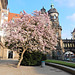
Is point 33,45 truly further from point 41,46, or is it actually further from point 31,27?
point 31,27

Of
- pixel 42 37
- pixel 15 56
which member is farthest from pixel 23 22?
pixel 15 56

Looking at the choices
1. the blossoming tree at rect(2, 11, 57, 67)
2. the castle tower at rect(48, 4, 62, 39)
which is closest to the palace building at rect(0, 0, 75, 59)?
the castle tower at rect(48, 4, 62, 39)

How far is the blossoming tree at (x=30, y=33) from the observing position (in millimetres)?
12586

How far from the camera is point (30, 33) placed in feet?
42.4

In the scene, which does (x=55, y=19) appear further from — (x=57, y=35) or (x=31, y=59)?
(x=31, y=59)

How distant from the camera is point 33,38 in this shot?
13.0 m

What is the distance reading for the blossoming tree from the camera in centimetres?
1259

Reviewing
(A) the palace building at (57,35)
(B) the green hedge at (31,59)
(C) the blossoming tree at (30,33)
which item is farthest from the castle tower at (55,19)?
(C) the blossoming tree at (30,33)

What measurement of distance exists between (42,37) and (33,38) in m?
1.30

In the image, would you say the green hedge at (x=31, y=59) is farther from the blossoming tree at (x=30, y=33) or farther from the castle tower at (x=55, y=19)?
the castle tower at (x=55, y=19)

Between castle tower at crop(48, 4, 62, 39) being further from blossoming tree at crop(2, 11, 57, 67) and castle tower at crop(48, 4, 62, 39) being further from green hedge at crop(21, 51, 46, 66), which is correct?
blossoming tree at crop(2, 11, 57, 67)

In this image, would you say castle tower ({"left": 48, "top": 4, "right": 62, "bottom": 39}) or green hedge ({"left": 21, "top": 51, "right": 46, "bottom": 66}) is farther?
castle tower ({"left": 48, "top": 4, "right": 62, "bottom": 39})

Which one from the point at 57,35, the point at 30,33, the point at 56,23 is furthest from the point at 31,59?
the point at 56,23

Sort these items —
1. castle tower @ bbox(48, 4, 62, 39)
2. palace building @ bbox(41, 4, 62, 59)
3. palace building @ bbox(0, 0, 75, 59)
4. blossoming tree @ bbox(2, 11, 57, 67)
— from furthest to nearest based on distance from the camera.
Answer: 1. castle tower @ bbox(48, 4, 62, 39)
2. palace building @ bbox(41, 4, 62, 59)
3. palace building @ bbox(0, 0, 75, 59)
4. blossoming tree @ bbox(2, 11, 57, 67)
